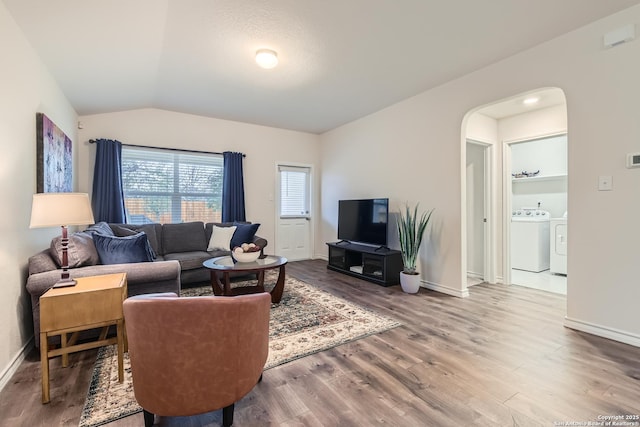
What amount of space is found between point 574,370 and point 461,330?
0.80 metres

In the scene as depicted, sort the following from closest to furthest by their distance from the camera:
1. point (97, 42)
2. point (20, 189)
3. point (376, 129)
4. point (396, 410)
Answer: point (396, 410) < point (20, 189) < point (97, 42) < point (376, 129)

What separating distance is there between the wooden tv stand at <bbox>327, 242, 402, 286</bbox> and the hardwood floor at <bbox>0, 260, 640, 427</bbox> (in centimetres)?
136

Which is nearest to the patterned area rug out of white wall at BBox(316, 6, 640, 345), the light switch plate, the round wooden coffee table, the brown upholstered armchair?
the round wooden coffee table

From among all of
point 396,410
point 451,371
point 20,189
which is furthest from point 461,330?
point 20,189

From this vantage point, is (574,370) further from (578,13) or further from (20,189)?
(20,189)

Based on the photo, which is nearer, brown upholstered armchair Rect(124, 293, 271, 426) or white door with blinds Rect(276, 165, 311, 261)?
brown upholstered armchair Rect(124, 293, 271, 426)

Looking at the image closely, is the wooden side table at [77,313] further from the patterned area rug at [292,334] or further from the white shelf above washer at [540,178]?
the white shelf above washer at [540,178]

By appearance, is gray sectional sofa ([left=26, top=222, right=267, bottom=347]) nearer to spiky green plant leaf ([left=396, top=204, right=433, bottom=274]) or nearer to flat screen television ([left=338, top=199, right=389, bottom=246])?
flat screen television ([left=338, top=199, right=389, bottom=246])

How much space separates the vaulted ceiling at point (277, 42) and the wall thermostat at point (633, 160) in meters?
1.16

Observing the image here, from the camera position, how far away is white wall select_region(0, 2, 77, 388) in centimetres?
192

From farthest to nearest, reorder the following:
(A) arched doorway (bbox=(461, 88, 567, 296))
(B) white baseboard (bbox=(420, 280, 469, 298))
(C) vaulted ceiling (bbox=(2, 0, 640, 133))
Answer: (A) arched doorway (bbox=(461, 88, 567, 296))
(B) white baseboard (bbox=(420, 280, 469, 298))
(C) vaulted ceiling (bbox=(2, 0, 640, 133))

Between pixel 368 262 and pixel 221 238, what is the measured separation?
2269 millimetres

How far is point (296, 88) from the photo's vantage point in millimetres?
3949

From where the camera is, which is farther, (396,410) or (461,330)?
(461,330)
